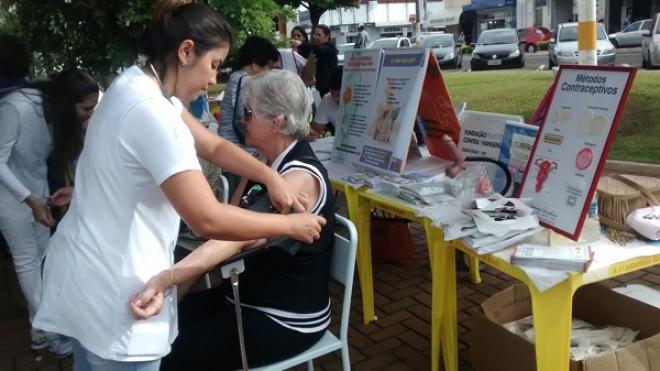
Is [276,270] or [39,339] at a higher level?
[276,270]

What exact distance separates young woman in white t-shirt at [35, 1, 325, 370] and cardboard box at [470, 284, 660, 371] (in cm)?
109

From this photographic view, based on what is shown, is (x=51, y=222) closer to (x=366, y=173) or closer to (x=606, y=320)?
(x=366, y=173)

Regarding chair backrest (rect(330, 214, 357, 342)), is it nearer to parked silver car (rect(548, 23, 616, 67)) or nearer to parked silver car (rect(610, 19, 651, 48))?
parked silver car (rect(548, 23, 616, 67))

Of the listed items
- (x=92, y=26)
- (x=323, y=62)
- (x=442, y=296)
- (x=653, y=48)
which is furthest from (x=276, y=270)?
(x=653, y=48)

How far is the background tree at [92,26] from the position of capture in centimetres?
379

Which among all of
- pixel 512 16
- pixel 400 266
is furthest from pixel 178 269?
pixel 512 16

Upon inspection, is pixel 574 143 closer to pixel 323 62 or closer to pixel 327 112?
pixel 327 112

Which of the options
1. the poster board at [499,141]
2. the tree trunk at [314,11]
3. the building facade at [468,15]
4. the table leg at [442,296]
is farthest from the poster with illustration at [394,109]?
the building facade at [468,15]

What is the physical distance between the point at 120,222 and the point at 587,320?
1934 millimetres

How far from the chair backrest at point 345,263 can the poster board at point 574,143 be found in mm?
691

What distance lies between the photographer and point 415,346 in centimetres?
302

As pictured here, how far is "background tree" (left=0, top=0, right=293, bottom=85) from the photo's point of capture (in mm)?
3793

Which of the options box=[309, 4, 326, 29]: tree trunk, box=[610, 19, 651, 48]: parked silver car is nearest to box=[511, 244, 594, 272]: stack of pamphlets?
box=[309, 4, 326, 29]: tree trunk

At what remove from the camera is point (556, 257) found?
1.83 metres
